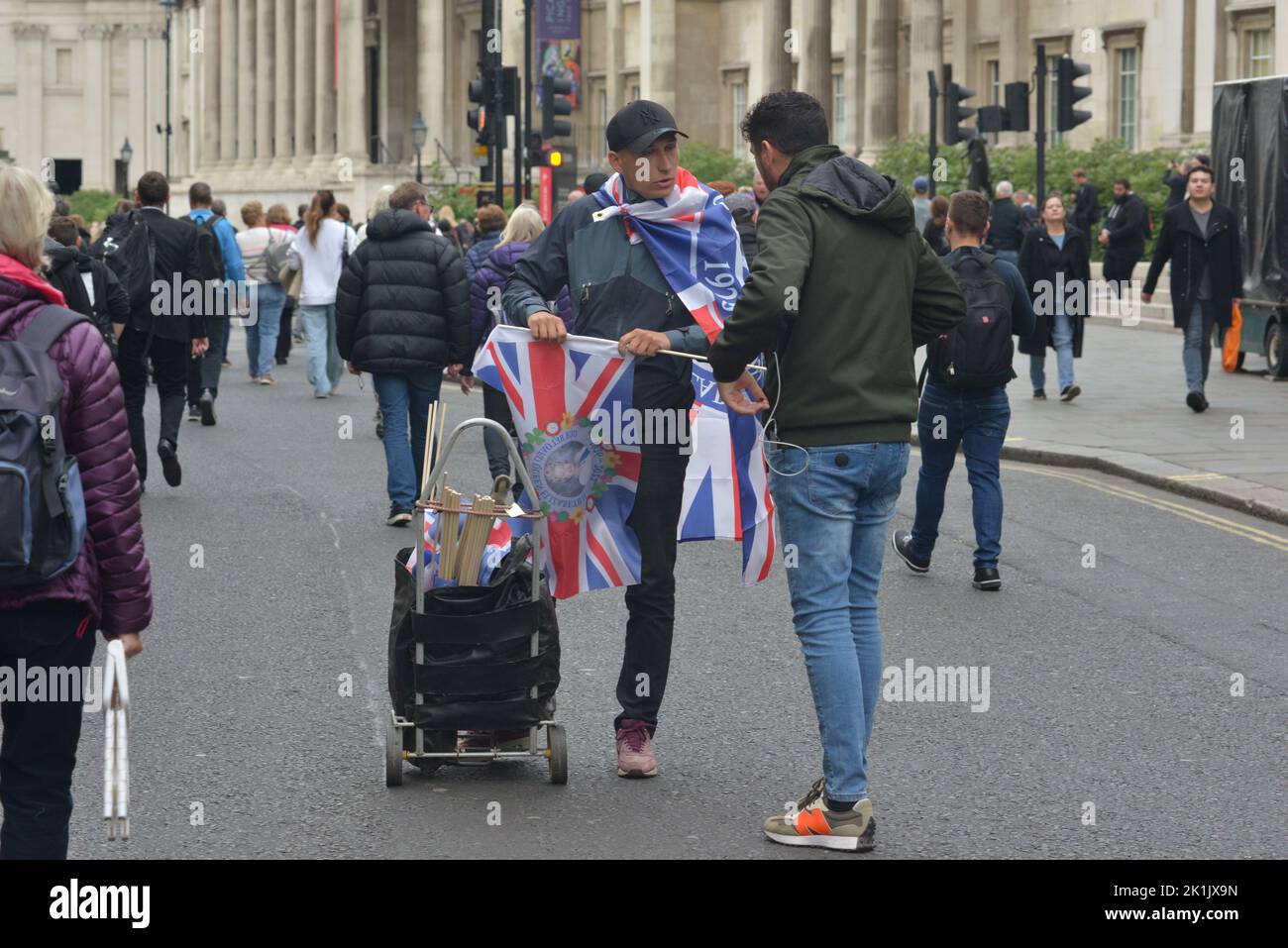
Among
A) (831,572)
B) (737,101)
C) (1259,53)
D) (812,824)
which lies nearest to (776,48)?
(737,101)

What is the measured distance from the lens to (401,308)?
482 inches

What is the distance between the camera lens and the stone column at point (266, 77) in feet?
274

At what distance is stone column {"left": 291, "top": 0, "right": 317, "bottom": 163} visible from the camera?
77.1 m

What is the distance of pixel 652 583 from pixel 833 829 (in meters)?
1.14

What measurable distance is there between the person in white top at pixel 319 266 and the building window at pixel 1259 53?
19401 millimetres

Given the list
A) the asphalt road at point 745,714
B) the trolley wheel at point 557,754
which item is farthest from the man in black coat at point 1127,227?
the trolley wheel at point 557,754

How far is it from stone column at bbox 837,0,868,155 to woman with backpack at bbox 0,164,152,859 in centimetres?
4070

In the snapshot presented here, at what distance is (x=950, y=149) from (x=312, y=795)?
3314 centimetres

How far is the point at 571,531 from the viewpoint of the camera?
A: 6.71m

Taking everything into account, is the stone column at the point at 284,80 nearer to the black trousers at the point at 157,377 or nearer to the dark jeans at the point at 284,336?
the dark jeans at the point at 284,336

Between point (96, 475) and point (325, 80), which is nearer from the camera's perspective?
point (96, 475)

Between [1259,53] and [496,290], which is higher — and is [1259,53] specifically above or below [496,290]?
above

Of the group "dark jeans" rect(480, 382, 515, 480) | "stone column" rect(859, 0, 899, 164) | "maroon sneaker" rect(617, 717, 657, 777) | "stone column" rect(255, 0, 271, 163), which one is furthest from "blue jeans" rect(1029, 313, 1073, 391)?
"stone column" rect(255, 0, 271, 163)

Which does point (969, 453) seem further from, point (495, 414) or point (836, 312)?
point (836, 312)
